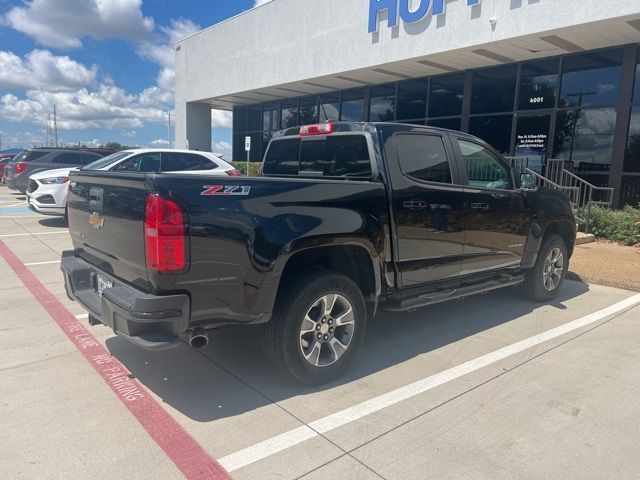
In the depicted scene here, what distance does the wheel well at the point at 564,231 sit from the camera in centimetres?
617

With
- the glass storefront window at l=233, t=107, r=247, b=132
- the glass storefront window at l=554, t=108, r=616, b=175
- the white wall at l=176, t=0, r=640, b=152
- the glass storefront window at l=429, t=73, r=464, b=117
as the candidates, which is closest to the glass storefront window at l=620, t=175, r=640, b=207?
the glass storefront window at l=554, t=108, r=616, b=175

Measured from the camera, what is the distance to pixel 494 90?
14.9 metres

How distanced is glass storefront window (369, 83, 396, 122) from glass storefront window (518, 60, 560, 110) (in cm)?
503

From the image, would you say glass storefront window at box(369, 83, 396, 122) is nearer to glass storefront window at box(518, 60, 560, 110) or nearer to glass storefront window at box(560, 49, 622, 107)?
glass storefront window at box(518, 60, 560, 110)

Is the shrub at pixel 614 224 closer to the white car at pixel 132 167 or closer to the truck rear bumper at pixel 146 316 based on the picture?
the white car at pixel 132 167

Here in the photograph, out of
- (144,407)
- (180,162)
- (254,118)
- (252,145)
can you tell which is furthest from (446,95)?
(144,407)

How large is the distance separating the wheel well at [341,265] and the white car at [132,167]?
247 inches

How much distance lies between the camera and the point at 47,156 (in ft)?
53.2

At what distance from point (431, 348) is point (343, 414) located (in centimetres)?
154

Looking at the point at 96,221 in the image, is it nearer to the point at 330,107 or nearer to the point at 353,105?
the point at 353,105

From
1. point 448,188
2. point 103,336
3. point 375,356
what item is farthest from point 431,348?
point 103,336

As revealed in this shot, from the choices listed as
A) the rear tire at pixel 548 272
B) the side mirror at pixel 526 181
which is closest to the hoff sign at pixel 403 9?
the rear tire at pixel 548 272

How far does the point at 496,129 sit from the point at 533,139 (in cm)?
126

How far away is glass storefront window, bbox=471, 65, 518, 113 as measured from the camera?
14.5 meters
